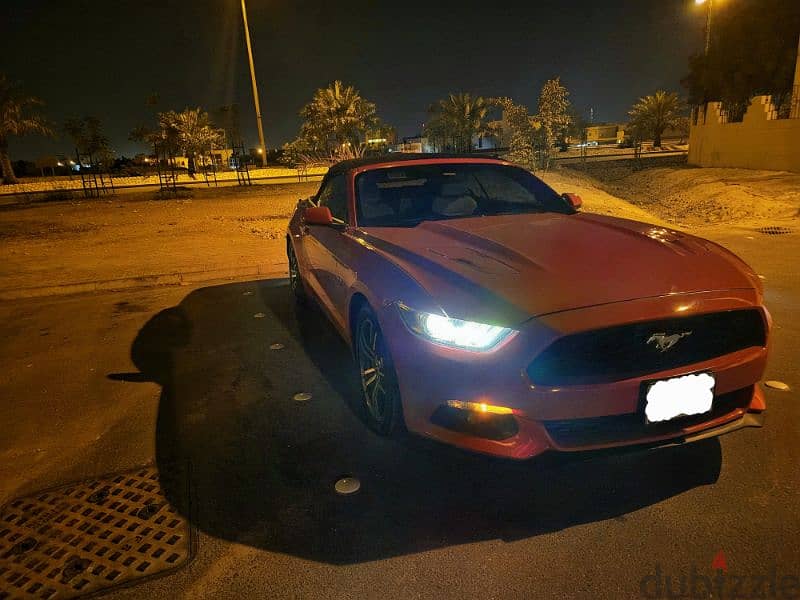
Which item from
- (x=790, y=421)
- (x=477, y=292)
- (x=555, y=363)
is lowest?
(x=790, y=421)

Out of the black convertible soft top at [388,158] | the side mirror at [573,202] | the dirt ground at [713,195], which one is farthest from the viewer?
the dirt ground at [713,195]

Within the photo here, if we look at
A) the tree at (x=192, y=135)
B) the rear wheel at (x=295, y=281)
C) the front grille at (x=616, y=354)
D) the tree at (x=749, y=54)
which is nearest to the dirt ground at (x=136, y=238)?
the rear wheel at (x=295, y=281)

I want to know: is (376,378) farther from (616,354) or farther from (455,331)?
(616,354)

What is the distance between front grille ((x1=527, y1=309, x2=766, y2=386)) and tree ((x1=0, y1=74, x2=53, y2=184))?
141 ft

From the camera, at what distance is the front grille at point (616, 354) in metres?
2.12

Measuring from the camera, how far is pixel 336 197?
4.42 metres

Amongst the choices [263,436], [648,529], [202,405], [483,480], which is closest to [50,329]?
[202,405]

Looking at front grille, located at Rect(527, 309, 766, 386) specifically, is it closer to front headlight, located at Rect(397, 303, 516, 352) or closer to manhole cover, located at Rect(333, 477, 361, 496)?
front headlight, located at Rect(397, 303, 516, 352)

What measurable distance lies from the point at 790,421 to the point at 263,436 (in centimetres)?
307

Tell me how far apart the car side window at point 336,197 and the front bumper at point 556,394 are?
6.13ft

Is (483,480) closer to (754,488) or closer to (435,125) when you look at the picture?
(754,488)

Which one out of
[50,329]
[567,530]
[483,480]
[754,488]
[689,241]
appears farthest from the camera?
[50,329]

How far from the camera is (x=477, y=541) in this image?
223cm

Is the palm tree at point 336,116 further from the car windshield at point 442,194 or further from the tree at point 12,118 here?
the car windshield at point 442,194
